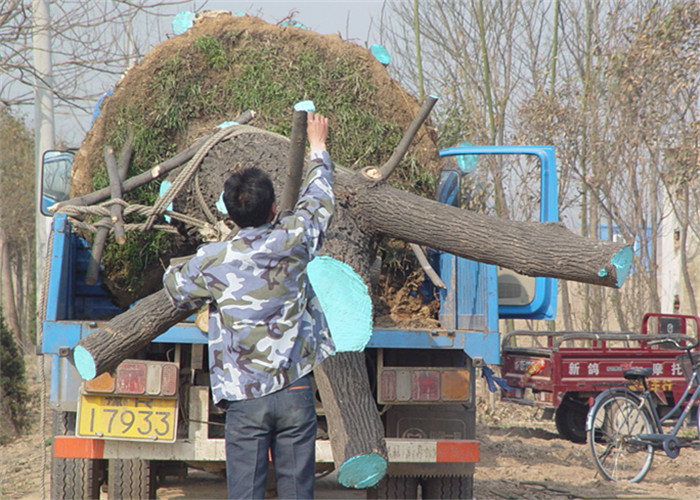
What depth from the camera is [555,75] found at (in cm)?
1193

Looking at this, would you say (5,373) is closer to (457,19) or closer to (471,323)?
(471,323)

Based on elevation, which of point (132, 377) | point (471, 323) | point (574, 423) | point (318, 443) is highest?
point (471, 323)

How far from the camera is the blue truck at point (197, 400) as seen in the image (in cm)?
400

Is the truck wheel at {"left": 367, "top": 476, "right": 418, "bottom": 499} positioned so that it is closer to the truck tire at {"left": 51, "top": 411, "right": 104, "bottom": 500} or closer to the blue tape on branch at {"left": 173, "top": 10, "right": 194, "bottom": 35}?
the truck tire at {"left": 51, "top": 411, "right": 104, "bottom": 500}

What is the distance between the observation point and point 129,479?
14.4 ft

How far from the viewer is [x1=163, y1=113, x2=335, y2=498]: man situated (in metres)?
2.81

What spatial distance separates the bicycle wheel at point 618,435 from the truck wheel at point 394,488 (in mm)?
2861

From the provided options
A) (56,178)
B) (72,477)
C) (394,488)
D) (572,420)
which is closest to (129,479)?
(72,477)

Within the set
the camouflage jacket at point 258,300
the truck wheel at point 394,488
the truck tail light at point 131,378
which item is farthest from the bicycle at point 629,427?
the camouflage jacket at point 258,300

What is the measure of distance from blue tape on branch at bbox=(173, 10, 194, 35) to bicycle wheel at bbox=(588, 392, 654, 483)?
14.9ft

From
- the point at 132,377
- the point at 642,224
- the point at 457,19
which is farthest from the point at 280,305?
the point at 457,19

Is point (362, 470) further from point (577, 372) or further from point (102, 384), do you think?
point (577, 372)

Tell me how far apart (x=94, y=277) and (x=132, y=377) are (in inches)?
35.1

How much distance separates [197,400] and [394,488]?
1.21 metres
